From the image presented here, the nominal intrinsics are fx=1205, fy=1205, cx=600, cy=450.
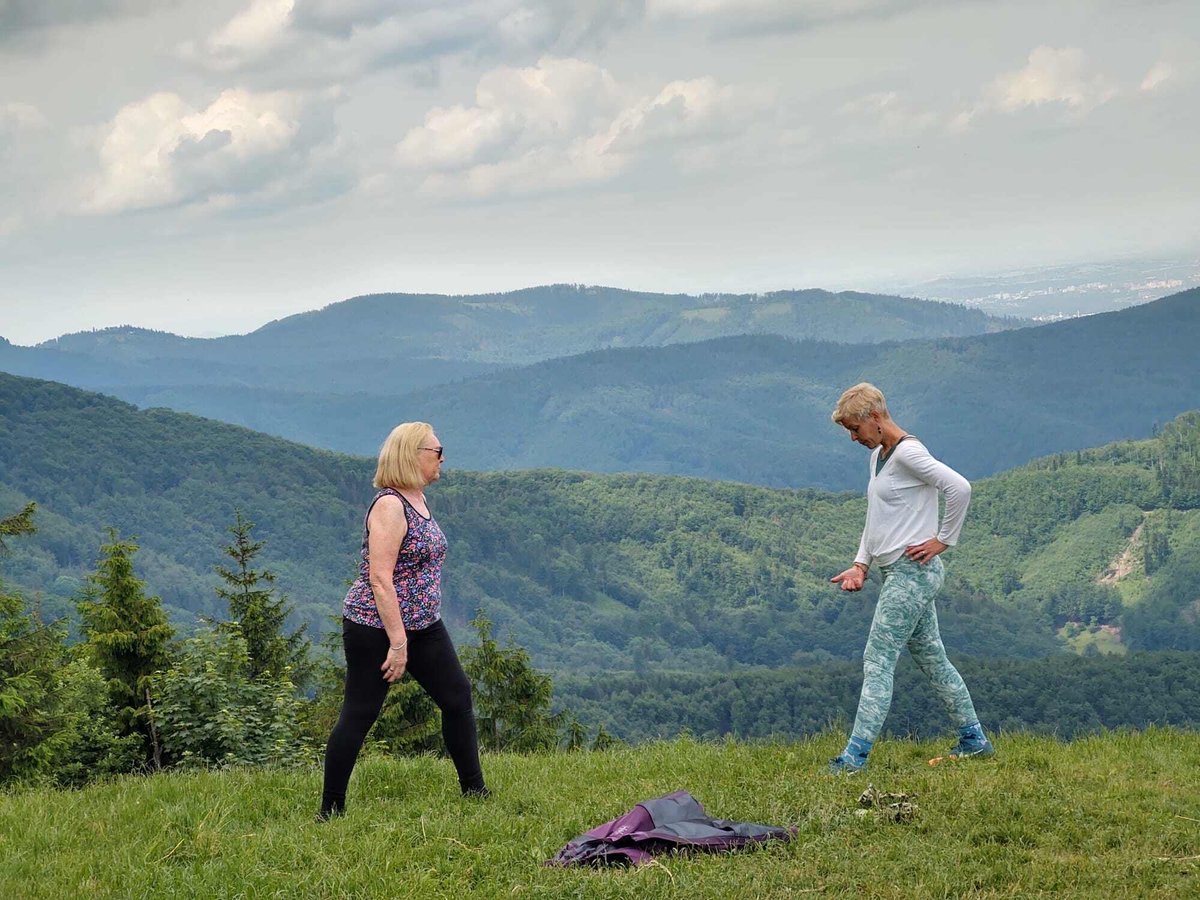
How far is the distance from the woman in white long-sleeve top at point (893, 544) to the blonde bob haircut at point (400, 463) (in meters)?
2.63

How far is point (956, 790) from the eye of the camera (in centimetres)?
692

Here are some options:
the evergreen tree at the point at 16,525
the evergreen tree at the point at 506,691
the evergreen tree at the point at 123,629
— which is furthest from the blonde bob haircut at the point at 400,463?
the evergreen tree at the point at 506,691

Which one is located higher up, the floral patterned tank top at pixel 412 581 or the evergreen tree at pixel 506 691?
the floral patterned tank top at pixel 412 581

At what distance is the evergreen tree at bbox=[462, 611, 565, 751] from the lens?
2950 cm

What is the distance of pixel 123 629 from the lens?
54.9 ft

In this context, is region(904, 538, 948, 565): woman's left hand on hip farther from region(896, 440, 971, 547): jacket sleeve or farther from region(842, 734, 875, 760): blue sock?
region(842, 734, 875, 760): blue sock

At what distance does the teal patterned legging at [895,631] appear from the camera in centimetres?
773

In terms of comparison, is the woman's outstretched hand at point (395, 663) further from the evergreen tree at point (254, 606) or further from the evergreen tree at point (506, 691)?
the evergreen tree at point (506, 691)

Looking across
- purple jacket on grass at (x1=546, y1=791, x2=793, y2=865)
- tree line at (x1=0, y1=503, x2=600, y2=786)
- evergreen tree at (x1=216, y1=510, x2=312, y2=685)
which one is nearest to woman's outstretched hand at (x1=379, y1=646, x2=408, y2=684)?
purple jacket on grass at (x1=546, y1=791, x2=793, y2=865)

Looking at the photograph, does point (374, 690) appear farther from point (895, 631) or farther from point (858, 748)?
point (895, 631)

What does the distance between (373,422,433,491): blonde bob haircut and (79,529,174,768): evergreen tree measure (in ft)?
35.9

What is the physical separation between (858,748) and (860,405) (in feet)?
7.23

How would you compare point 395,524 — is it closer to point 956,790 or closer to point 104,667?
point 956,790

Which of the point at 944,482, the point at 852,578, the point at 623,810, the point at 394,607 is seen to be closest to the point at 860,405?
the point at 944,482
